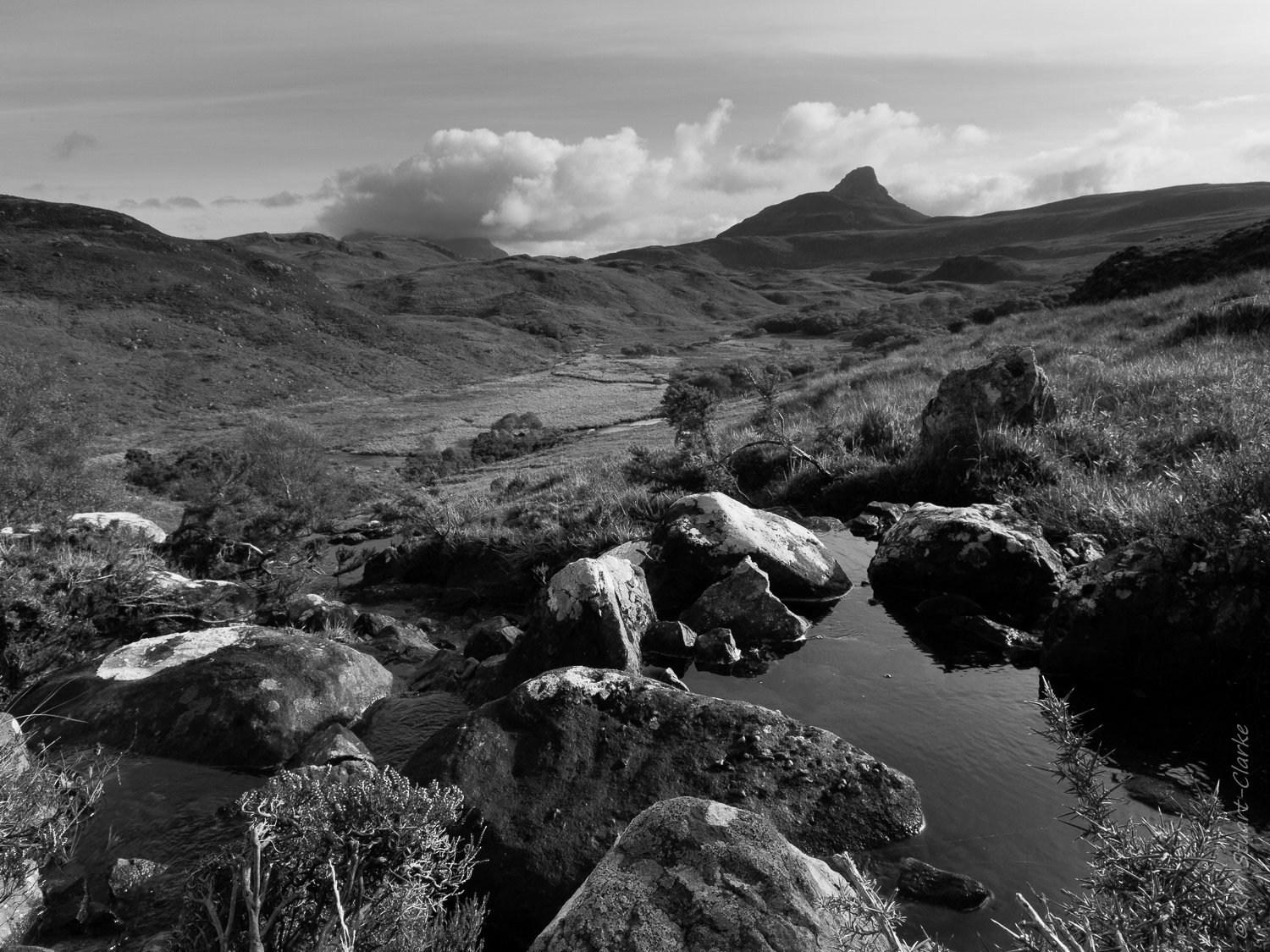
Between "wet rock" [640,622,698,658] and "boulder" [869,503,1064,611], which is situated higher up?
"boulder" [869,503,1064,611]

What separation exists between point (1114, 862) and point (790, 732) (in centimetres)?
322

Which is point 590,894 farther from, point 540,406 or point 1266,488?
point 540,406

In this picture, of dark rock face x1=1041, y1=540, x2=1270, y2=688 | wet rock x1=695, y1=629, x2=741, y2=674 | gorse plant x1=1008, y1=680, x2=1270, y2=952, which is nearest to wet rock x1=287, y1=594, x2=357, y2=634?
wet rock x1=695, y1=629, x2=741, y2=674

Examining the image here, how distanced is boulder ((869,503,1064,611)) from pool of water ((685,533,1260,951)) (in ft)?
1.79

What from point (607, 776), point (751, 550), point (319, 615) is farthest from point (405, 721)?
point (751, 550)

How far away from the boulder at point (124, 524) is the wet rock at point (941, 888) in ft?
52.3

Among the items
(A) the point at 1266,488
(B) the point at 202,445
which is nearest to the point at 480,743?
(A) the point at 1266,488

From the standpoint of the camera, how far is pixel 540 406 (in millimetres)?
54500

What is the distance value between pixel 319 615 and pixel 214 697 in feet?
11.9

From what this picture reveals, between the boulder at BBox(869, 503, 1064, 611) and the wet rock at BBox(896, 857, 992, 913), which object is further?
the boulder at BBox(869, 503, 1064, 611)

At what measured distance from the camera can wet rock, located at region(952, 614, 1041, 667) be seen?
7113 mm

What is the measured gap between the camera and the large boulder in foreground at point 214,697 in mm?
6965

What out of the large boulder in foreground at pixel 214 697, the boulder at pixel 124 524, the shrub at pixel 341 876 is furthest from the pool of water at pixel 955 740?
the boulder at pixel 124 524

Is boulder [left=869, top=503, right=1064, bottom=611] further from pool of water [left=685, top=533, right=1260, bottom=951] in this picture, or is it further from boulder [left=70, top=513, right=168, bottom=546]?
boulder [left=70, top=513, right=168, bottom=546]
